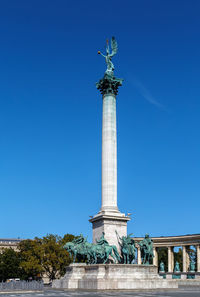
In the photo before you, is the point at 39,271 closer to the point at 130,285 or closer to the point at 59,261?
the point at 59,261

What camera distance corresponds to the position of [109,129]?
56.0 meters

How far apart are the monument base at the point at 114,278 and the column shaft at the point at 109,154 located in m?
9.56

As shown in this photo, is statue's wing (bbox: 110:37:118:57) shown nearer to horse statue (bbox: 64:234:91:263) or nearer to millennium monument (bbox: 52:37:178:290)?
millennium monument (bbox: 52:37:178:290)

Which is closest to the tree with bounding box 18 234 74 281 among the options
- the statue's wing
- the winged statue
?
the winged statue

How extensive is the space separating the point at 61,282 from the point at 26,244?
32.2 metres

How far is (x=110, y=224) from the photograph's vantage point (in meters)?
50.0

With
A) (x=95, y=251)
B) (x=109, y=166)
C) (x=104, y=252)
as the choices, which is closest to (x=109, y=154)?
(x=109, y=166)

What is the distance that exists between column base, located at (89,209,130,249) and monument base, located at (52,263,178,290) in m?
4.95

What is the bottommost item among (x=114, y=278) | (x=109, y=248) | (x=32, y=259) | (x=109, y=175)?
(x=114, y=278)

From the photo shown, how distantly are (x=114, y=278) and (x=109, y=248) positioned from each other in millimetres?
4537

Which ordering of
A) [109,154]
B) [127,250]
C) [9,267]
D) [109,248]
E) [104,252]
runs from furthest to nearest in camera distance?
[9,267] < [109,154] < [127,250] < [109,248] < [104,252]

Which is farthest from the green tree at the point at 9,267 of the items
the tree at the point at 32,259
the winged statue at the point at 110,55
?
the winged statue at the point at 110,55

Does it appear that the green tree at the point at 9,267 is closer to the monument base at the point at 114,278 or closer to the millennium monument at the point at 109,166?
the millennium monument at the point at 109,166

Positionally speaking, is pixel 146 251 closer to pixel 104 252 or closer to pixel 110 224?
pixel 110 224
